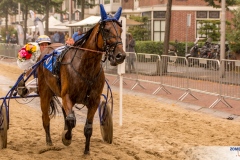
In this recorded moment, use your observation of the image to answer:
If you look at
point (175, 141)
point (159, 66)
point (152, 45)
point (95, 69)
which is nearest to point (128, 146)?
point (175, 141)

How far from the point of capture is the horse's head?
7.48 metres

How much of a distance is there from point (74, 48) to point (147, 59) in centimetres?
1046

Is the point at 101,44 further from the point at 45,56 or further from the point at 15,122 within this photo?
the point at 15,122

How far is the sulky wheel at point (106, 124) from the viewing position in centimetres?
939

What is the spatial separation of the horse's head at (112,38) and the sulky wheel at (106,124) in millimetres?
1934

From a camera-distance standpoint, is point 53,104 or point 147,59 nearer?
point 53,104

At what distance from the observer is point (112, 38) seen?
7719 millimetres

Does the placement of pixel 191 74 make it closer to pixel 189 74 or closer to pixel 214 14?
pixel 189 74

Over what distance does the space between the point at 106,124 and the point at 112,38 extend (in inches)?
87.0

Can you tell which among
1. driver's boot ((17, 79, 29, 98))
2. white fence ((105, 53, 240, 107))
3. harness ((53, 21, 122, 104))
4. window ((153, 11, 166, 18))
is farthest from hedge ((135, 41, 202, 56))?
harness ((53, 21, 122, 104))

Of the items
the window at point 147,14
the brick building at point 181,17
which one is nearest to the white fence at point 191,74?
the brick building at point 181,17

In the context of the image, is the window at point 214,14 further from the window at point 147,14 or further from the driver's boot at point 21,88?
the driver's boot at point 21,88

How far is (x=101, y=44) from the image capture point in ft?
26.4

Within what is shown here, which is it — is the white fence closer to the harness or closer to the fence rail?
the fence rail
